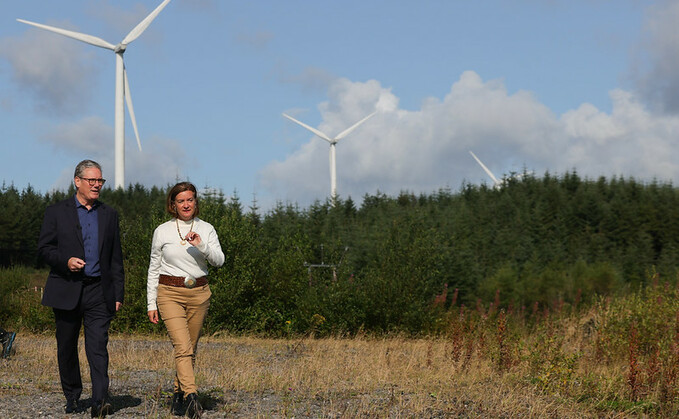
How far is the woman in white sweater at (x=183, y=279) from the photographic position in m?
6.60

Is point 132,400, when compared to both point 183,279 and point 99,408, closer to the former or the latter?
point 99,408

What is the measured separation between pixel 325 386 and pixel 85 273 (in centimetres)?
347

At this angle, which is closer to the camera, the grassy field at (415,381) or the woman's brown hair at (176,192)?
the woman's brown hair at (176,192)

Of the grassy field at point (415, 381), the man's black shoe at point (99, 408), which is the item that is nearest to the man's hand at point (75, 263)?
the man's black shoe at point (99, 408)

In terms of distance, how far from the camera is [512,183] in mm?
59656

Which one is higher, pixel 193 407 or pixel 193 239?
pixel 193 239

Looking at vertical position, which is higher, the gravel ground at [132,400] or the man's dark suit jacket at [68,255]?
the man's dark suit jacket at [68,255]

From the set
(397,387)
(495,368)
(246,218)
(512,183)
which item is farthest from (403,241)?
(512,183)

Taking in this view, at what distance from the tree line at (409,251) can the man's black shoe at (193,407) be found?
A: 33.8 feet

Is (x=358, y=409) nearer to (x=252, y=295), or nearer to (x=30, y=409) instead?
(x=30, y=409)

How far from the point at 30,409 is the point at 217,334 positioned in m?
13.4

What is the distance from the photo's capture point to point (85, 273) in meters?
6.74

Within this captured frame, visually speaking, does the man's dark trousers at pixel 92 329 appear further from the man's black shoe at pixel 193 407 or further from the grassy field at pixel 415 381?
the man's black shoe at pixel 193 407

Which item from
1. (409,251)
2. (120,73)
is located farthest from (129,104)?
(409,251)
